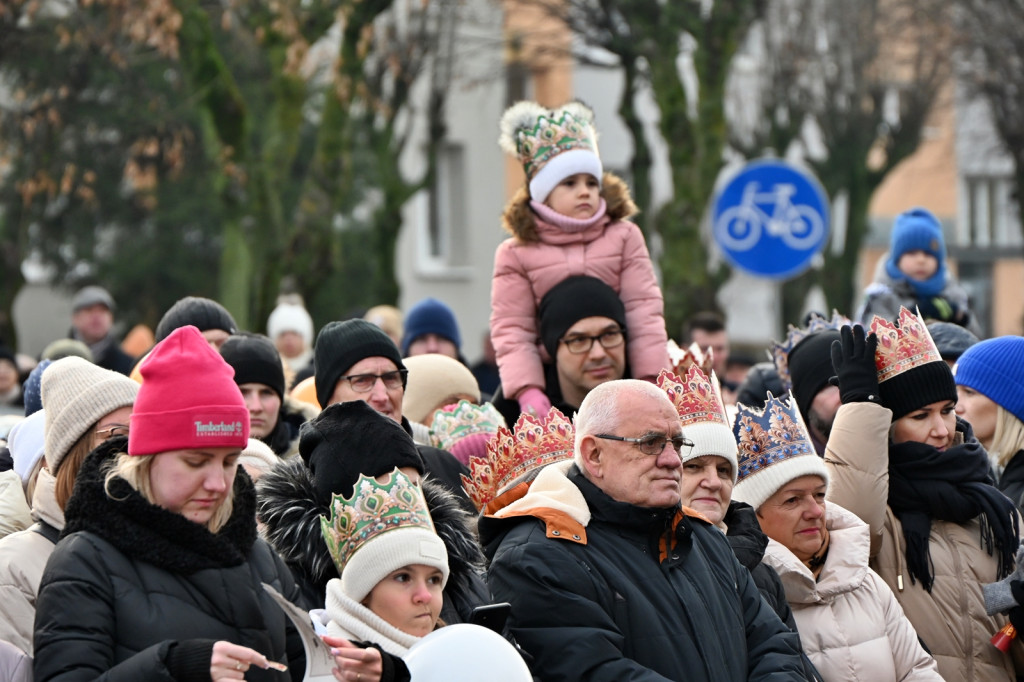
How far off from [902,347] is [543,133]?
1.93 m

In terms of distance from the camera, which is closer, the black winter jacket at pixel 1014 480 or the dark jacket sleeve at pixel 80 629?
the dark jacket sleeve at pixel 80 629

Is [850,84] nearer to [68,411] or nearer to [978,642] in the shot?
[978,642]

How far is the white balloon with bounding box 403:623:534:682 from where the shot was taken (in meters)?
4.37

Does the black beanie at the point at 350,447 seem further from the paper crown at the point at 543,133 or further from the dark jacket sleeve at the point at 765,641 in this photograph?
the paper crown at the point at 543,133

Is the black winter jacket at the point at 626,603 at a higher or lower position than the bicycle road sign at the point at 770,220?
lower

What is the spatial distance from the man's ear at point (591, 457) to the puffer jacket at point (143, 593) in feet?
3.65

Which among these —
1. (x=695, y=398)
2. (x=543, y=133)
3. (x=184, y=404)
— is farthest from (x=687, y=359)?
(x=184, y=404)

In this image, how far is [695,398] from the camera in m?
5.96

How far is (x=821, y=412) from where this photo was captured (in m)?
7.20

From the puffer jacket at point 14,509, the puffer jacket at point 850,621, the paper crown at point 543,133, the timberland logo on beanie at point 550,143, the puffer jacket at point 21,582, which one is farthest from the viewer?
the paper crown at point 543,133

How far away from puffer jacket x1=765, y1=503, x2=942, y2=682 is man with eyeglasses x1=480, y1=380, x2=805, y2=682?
0.55m

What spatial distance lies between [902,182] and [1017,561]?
102 feet

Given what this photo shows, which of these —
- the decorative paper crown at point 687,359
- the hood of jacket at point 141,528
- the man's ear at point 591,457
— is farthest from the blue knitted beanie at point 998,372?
the hood of jacket at point 141,528

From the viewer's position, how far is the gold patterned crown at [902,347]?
21.3ft
